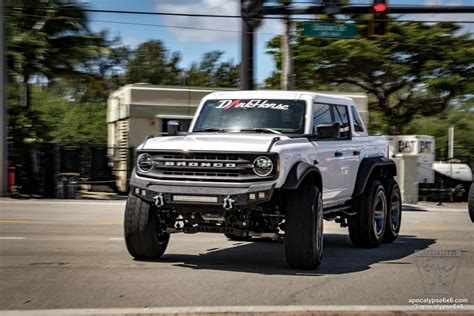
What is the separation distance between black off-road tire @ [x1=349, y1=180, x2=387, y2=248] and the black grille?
3.11 meters

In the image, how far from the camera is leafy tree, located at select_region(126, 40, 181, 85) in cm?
5565

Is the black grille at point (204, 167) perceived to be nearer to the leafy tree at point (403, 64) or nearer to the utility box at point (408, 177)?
the utility box at point (408, 177)

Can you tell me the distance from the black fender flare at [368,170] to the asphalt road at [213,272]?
94 centimetres

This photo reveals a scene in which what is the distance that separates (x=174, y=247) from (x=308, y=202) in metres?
2.98

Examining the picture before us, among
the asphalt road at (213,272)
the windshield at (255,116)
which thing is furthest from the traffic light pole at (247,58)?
the windshield at (255,116)

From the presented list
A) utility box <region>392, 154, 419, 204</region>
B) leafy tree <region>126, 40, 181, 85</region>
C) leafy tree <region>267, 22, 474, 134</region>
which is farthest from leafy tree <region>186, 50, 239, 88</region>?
utility box <region>392, 154, 419, 204</region>

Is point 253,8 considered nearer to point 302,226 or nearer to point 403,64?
point 302,226

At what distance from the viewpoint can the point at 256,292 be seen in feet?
24.7

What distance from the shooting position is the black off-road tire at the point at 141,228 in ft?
29.3

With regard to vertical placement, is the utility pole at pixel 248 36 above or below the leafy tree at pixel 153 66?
below

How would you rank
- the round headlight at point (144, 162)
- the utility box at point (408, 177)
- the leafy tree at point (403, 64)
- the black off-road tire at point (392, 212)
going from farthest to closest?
1. the leafy tree at point (403, 64)
2. the utility box at point (408, 177)
3. the black off-road tire at point (392, 212)
4. the round headlight at point (144, 162)

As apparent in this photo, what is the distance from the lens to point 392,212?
12.2 m

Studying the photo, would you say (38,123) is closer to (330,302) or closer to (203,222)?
(203,222)

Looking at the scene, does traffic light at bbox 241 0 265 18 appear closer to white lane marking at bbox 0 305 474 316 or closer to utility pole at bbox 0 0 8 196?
utility pole at bbox 0 0 8 196
